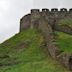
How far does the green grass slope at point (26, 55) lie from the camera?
6168cm

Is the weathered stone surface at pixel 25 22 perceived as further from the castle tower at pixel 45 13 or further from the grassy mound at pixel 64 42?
the grassy mound at pixel 64 42

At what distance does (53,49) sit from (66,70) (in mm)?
8721

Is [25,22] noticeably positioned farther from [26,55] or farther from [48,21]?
[26,55]

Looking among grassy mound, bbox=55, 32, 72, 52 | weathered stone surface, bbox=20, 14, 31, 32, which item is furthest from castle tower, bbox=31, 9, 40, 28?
grassy mound, bbox=55, 32, 72, 52

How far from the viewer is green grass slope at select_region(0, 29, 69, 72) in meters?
61.7

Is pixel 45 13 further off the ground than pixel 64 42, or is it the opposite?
pixel 45 13

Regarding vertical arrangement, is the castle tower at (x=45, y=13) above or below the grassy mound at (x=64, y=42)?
above

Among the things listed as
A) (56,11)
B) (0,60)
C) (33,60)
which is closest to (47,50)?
(33,60)

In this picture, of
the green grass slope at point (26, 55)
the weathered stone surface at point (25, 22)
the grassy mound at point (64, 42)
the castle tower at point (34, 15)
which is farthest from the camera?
the weathered stone surface at point (25, 22)

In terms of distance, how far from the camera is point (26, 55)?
72.4m

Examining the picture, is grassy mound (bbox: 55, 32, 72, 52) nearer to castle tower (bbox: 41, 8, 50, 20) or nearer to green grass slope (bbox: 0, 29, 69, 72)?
green grass slope (bbox: 0, 29, 69, 72)

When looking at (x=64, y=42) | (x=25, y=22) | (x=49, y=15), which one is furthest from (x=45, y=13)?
(x=64, y=42)

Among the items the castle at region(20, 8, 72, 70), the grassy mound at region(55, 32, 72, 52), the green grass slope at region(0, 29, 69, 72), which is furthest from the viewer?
the castle at region(20, 8, 72, 70)

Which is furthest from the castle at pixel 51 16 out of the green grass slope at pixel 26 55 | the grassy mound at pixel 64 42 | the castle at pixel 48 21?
the grassy mound at pixel 64 42
